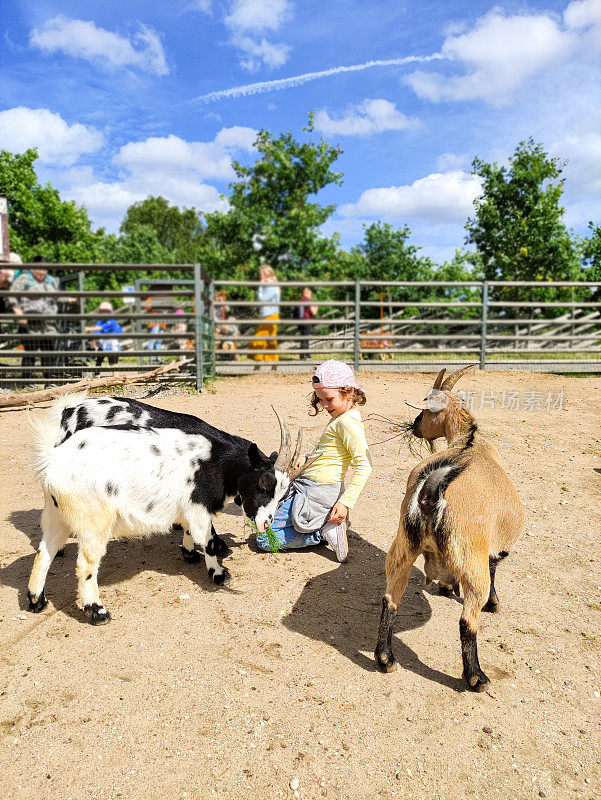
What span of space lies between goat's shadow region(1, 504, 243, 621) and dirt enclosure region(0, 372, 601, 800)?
0.02 meters

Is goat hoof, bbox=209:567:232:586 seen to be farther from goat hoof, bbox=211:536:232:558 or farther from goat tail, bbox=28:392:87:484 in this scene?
goat tail, bbox=28:392:87:484

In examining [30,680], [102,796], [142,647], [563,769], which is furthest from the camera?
[142,647]

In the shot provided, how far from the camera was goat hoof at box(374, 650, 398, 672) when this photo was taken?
2.86 meters

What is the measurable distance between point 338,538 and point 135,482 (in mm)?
1410

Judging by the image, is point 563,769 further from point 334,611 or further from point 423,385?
point 423,385

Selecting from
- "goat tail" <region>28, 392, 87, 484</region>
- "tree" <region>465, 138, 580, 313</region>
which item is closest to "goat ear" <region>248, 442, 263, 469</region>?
"goat tail" <region>28, 392, 87, 484</region>

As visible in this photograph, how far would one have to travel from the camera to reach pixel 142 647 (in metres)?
3.10

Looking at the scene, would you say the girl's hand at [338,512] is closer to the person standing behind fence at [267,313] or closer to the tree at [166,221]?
the person standing behind fence at [267,313]

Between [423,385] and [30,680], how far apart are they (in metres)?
8.13

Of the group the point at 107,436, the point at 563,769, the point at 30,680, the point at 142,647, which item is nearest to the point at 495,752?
the point at 563,769

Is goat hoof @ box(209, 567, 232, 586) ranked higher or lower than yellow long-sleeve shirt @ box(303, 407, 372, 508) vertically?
lower

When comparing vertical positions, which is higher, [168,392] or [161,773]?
[168,392]

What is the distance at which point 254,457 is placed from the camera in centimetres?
372

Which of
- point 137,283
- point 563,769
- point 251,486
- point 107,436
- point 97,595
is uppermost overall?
point 137,283
